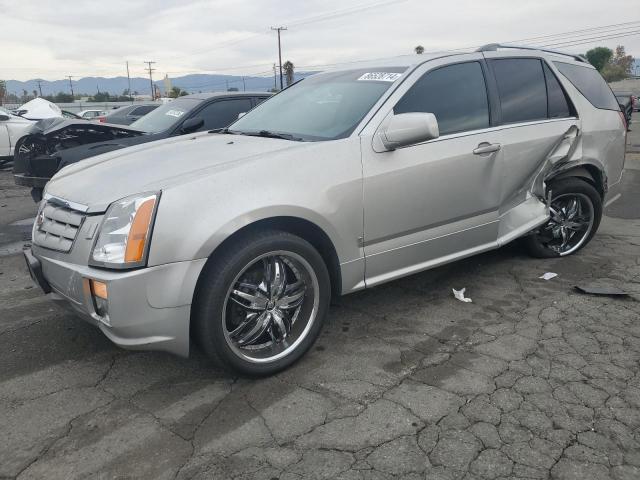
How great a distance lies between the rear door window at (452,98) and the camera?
145 inches

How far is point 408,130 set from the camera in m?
3.26

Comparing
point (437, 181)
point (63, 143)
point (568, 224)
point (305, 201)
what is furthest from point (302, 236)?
point (63, 143)

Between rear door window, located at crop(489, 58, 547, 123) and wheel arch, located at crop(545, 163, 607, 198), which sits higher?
rear door window, located at crop(489, 58, 547, 123)

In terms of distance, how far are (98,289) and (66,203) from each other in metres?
0.67

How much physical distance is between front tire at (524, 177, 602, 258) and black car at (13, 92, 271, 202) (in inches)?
168

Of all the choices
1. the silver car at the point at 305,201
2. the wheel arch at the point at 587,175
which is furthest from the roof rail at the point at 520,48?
the wheel arch at the point at 587,175

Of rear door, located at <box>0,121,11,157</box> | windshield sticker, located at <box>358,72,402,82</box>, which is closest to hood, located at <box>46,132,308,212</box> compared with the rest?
windshield sticker, located at <box>358,72,402,82</box>

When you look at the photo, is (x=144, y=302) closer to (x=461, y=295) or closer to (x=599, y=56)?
(x=461, y=295)

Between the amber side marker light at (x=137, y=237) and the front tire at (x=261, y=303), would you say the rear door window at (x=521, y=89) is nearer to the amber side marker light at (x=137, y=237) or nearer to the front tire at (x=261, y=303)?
the front tire at (x=261, y=303)

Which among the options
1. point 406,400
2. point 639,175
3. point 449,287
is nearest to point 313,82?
point 449,287

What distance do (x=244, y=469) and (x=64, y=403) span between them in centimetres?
116

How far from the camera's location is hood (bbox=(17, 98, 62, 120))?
32.6ft

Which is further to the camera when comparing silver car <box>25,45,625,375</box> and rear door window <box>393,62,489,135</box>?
rear door window <box>393,62,489,135</box>

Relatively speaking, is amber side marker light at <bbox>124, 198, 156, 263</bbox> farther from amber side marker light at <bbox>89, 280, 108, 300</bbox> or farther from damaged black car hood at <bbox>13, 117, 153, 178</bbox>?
damaged black car hood at <bbox>13, 117, 153, 178</bbox>
